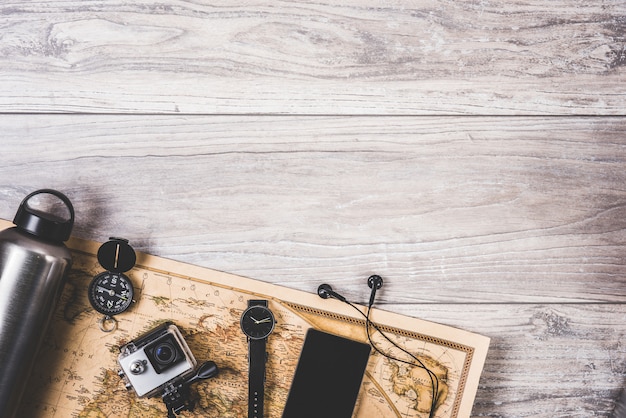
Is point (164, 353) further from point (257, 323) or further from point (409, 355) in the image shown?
point (409, 355)

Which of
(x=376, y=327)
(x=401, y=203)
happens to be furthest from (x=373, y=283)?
(x=401, y=203)

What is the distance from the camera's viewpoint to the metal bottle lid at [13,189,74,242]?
1.33 m

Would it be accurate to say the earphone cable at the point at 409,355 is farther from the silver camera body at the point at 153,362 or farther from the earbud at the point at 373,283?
the silver camera body at the point at 153,362

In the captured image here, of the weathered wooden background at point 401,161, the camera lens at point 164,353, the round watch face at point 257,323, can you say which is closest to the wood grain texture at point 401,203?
the weathered wooden background at point 401,161

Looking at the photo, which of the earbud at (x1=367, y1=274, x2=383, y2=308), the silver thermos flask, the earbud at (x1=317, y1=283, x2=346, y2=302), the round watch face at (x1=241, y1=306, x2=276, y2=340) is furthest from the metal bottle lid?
the earbud at (x1=367, y1=274, x2=383, y2=308)

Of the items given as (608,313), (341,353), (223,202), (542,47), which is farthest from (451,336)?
(542,47)

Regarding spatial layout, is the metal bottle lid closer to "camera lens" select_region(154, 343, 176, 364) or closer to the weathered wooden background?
the weathered wooden background

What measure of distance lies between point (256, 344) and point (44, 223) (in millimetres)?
594

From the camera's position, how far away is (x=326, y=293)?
143 cm

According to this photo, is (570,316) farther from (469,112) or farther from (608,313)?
(469,112)

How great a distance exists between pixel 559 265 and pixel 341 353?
0.61 m

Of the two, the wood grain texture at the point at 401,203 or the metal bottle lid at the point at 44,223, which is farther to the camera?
the wood grain texture at the point at 401,203

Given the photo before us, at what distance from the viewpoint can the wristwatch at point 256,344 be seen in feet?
4.61

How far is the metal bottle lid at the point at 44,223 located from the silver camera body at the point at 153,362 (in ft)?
1.06
